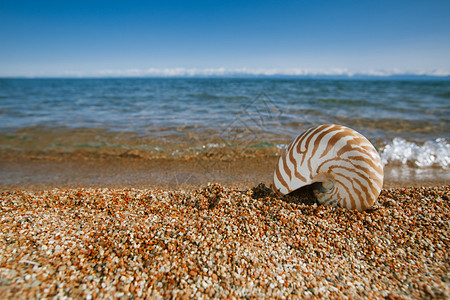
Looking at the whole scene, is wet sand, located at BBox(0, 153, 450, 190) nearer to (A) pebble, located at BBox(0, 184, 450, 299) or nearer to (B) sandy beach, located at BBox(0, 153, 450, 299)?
(B) sandy beach, located at BBox(0, 153, 450, 299)

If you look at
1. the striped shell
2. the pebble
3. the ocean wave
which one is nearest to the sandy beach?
the pebble

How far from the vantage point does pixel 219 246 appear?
2.47 m

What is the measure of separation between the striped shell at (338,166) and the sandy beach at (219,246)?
0.22 m

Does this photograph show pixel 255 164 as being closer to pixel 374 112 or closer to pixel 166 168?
pixel 166 168

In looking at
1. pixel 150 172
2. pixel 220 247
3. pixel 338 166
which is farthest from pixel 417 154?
pixel 150 172

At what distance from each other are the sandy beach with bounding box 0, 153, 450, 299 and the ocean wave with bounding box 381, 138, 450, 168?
7.67 ft

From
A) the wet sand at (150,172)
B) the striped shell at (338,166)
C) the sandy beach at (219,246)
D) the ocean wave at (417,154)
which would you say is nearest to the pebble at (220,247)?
the sandy beach at (219,246)

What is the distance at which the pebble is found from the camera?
2.04 meters

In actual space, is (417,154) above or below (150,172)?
above

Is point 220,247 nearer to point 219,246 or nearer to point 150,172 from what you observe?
point 219,246

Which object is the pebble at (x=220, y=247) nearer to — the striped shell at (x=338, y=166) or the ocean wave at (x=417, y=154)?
the striped shell at (x=338, y=166)

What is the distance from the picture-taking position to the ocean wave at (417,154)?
577 centimetres

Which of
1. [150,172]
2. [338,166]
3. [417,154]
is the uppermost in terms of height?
[338,166]

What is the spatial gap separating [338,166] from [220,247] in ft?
5.42
